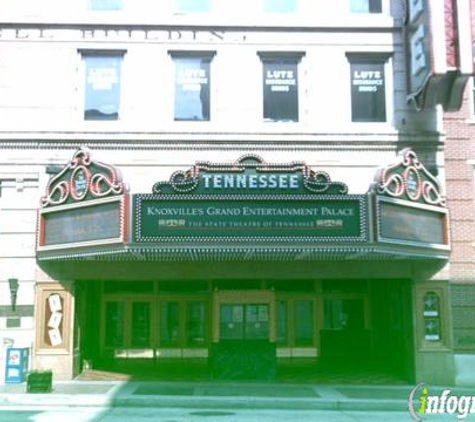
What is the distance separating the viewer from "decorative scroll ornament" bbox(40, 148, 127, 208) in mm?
16406

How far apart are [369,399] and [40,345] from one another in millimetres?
8808

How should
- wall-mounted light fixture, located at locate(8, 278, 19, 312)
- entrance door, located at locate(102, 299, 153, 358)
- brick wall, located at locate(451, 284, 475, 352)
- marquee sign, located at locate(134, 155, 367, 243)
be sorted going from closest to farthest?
marquee sign, located at locate(134, 155, 367, 243) < wall-mounted light fixture, located at locate(8, 278, 19, 312) < brick wall, located at locate(451, 284, 475, 352) < entrance door, located at locate(102, 299, 153, 358)

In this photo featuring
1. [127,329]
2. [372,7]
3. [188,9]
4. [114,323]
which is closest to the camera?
[188,9]

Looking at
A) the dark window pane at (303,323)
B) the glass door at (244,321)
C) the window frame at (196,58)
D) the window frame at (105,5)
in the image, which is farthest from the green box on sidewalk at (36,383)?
the window frame at (105,5)

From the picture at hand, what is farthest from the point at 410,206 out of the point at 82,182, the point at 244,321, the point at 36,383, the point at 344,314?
the point at 36,383

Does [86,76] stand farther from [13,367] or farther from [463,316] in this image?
[463,316]

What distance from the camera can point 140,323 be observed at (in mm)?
21703

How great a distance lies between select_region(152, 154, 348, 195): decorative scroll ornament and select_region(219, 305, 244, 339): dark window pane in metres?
4.11

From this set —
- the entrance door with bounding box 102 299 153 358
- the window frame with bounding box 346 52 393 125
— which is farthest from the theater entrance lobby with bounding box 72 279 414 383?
the window frame with bounding box 346 52 393 125

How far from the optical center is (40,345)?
1809 cm

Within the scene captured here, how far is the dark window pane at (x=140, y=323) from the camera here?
21.6 metres

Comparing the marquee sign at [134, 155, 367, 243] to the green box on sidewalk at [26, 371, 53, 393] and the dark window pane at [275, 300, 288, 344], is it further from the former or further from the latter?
the dark window pane at [275, 300, 288, 344]

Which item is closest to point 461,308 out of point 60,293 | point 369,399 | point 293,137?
point 369,399

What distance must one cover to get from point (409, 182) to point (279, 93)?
4.75 meters
